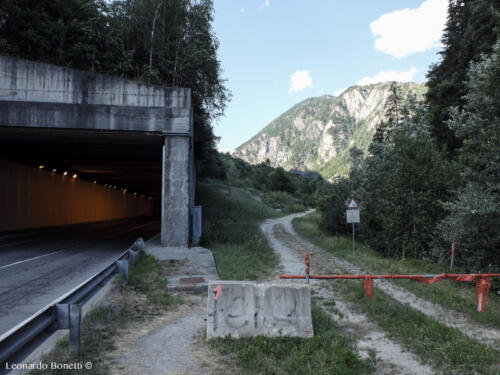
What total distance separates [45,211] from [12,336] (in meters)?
30.1

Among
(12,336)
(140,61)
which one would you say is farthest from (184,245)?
(140,61)

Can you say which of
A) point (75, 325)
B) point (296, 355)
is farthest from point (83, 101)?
point (296, 355)

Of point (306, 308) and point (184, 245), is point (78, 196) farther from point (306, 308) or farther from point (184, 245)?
point (306, 308)

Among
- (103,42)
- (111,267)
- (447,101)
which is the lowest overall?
(111,267)

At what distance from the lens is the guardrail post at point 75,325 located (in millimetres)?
4629

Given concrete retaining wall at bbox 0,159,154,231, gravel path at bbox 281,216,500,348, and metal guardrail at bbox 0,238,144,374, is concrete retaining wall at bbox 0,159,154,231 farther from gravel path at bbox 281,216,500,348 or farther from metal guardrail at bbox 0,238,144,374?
gravel path at bbox 281,216,500,348

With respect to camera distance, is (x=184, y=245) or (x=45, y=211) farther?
(x=45, y=211)

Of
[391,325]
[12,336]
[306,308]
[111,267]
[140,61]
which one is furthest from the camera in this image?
[140,61]

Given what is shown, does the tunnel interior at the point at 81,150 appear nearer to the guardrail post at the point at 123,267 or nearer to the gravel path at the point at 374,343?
the guardrail post at the point at 123,267

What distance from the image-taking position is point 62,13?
30.4m

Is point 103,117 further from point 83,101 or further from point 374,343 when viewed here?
point 374,343

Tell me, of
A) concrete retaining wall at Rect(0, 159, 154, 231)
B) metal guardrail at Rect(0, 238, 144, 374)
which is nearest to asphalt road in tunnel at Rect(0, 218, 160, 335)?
metal guardrail at Rect(0, 238, 144, 374)

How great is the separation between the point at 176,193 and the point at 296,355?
12.6 meters

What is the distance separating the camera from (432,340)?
228 inches
